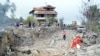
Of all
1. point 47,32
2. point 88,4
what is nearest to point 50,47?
point 47,32

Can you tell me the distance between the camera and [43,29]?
1911 inches

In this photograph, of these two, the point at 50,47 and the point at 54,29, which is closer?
the point at 50,47

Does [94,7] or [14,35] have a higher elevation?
[94,7]

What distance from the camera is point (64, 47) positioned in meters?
36.8

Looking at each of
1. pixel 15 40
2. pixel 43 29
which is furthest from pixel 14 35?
pixel 43 29

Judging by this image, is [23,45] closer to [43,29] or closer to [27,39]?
[27,39]

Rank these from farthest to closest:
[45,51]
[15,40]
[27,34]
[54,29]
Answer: [54,29] → [27,34] → [15,40] → [45,51]

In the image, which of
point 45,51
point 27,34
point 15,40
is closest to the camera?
point 45,51

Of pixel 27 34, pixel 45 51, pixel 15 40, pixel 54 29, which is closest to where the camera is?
pixel 45 51

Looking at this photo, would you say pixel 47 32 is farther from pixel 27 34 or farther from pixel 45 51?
pixel 45 51

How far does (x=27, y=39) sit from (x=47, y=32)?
445 centimetres

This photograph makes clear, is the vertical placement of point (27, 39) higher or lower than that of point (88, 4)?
lower

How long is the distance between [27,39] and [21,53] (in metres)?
8.41

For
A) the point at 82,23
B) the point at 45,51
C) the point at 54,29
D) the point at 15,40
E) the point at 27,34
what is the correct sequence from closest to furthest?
the point at 45,51, the point at 15,40, the point at 27,34, the point at 54,29, the point at 82,23
